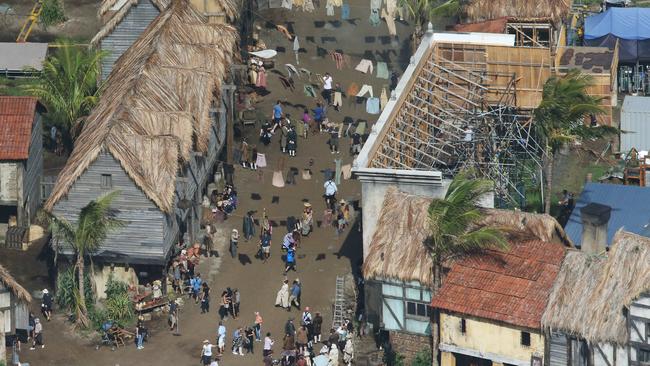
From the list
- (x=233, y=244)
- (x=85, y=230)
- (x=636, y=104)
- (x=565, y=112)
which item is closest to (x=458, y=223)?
(x=565, y=112)

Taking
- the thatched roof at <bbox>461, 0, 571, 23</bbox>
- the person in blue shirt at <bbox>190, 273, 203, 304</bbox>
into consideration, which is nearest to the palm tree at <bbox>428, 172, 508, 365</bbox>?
the person in blue shirt at <bbox>190, 273, 203, 304</bbox>

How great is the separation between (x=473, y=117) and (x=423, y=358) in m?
16.1

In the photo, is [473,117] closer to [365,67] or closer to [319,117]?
[319,117]

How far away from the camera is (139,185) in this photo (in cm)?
9850

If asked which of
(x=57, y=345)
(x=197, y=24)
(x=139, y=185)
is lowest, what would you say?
(x=57, y=345)

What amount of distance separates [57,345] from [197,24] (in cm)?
2156

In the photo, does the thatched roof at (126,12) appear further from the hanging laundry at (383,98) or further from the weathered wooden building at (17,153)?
the hanging laundry at (383,98)

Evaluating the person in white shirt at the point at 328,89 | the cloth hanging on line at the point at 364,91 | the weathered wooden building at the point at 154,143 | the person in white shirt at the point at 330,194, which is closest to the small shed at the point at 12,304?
the weathered wooden building at the point at 154,143

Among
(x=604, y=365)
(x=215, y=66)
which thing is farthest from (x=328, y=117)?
(x=604, y=365)

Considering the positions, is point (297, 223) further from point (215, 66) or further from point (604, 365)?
point (604, 365)

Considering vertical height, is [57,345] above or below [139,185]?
below

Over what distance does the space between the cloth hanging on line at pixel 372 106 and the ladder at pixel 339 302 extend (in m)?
17.1

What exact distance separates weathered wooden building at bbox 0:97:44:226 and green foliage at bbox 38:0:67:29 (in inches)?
774

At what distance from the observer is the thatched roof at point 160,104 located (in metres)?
98.9
